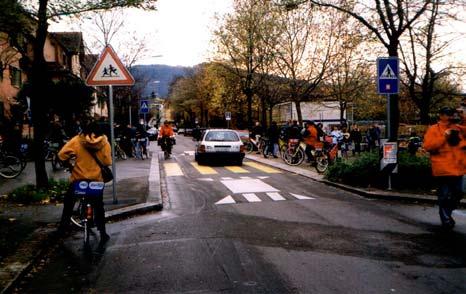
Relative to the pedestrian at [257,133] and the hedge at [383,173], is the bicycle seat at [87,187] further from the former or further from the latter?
the pedestrian at [257,133]

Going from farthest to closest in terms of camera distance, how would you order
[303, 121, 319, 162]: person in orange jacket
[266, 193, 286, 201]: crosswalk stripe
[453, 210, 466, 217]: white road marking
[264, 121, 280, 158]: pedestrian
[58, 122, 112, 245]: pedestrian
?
1. [264, 121, 280, 158]: pedestrian
2. [303, 121, 319, 162]: person in orange jacket
3. [266, 193, 286, 201]: crosswalk stripe
4. [453, 210, 466, 217]: white road marking
5. [58, 122, 112, 245]: pedestrian

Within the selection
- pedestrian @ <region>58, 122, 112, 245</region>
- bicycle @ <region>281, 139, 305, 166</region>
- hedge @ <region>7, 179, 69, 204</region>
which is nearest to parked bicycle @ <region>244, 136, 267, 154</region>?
bicycle @ <region>281, 139, 305, 166</region>

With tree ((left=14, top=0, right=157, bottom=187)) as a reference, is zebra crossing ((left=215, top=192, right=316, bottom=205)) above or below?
below

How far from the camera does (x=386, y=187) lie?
449 inches

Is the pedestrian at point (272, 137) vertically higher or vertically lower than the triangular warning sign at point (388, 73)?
lower

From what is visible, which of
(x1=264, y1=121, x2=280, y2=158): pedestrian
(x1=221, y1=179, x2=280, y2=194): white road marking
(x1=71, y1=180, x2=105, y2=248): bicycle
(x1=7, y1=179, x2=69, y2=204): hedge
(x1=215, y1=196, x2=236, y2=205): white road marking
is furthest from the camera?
(x1=264, y1=121, x2=280, y2=158): pedestrian

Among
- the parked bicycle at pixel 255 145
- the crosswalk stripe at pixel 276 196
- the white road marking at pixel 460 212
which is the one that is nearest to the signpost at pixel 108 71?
the crosswalk stripe at pixel 276 196

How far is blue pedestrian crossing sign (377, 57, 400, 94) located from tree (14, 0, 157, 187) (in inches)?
206

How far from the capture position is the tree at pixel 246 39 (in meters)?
32.7

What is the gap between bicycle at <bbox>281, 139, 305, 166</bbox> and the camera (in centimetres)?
1953

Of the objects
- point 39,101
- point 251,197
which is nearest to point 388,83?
point 251,197

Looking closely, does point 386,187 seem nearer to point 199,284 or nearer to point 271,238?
point 271,238

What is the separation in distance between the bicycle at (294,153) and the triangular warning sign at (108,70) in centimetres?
1121

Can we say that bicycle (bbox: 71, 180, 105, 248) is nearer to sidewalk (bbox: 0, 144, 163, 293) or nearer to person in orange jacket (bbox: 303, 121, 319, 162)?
sidewalk (bbox: 0, 144, 163, 293)
